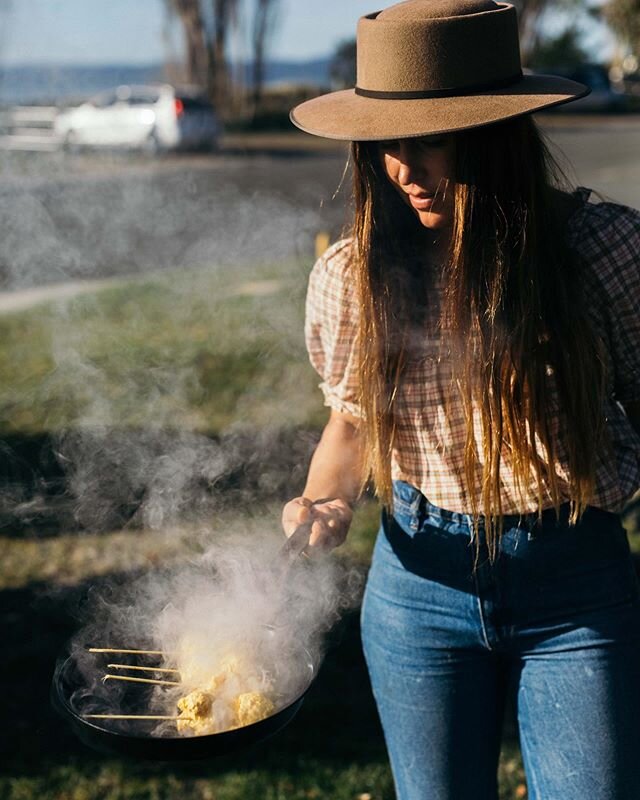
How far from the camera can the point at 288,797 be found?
2.84 metres

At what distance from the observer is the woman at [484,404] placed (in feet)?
5.16

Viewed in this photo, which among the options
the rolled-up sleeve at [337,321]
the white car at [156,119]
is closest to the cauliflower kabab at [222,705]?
the rolled-up sleeve at [337,321]

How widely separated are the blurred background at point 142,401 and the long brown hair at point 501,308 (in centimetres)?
17

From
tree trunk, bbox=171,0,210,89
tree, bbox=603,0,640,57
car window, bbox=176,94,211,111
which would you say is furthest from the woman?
tree trunk, bbox=171,0,210,89

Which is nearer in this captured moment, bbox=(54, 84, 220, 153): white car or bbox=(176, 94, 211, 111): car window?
bbox=(54, 84, 220, 153): white car

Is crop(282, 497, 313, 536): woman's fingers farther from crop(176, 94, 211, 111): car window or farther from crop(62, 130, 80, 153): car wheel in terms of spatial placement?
crop(176, 94, 211, 111): car window

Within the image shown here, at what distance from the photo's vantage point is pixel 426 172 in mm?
1593

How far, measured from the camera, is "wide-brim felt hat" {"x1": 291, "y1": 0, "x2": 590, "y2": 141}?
1526mm

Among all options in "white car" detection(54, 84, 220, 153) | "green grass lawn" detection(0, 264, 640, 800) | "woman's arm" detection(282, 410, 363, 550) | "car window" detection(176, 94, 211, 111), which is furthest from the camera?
"car window" detection(176, 94, 211, 111)

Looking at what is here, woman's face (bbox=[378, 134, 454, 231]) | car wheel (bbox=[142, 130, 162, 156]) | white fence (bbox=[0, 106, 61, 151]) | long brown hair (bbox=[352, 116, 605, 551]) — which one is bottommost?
car wheel (bbox=[142, 130, 162, 156])

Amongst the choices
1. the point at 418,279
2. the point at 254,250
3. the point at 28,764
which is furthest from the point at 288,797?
the point at 254,250

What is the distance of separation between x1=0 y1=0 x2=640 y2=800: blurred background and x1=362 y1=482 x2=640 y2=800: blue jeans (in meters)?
0.72

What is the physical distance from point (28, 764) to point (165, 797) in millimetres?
471

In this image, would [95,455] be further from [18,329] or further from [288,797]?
[18,329]
